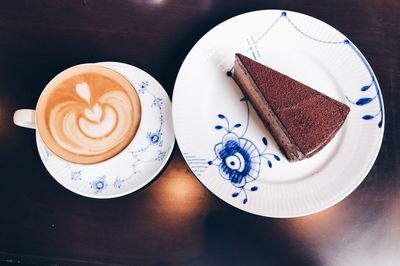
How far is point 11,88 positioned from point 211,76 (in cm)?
66

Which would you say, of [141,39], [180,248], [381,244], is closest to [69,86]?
[141,39]

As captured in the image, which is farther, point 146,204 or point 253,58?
point 253,58

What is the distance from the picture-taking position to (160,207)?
1066mm

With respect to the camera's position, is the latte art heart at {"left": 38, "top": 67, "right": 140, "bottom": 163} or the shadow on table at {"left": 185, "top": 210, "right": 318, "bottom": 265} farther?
the shadow on table at {"left": 185, "top": 210, "right": 318, "bottom": 265}

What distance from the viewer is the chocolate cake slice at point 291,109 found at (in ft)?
3.53

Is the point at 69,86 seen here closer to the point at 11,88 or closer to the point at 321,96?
the point at 11,88

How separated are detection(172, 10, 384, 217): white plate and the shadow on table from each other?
80 mm

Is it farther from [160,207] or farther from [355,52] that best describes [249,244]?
[355,52]

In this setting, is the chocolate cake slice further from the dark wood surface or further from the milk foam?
the milk foam

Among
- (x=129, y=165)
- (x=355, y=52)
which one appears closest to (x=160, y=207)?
(x=129, y=165)

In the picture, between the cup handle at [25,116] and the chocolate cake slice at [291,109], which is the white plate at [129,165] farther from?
the chocolate cake slice at [291,109]

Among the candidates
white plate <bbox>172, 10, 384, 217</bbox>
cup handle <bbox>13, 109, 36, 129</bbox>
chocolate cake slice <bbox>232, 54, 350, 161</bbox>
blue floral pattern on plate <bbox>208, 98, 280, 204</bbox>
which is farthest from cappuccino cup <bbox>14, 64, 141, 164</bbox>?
chocolate cake slice <bbox>232, 54, 350, 161</bbox>

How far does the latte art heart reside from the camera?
3.04 ft

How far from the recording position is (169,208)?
3.50 feet
